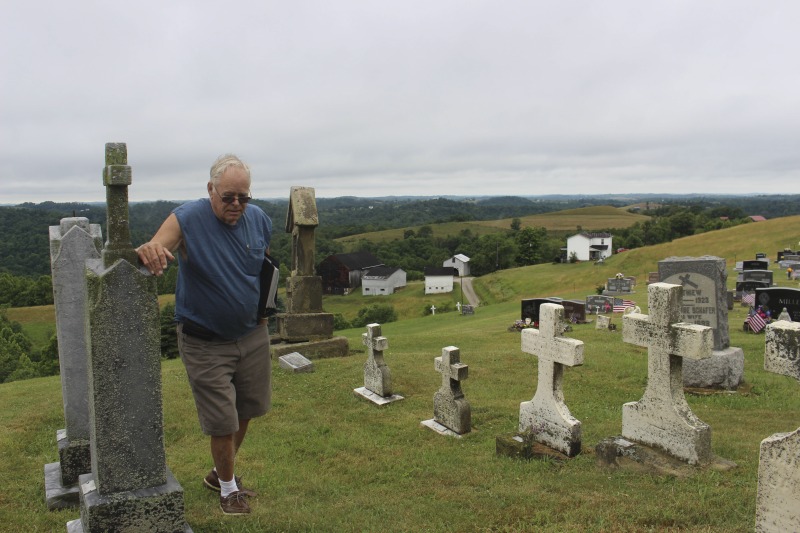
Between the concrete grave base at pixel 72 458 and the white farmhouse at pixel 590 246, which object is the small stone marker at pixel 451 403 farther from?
the white farmhouse at pixel 590 246

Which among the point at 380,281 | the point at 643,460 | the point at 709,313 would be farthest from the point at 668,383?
the point at 380,281

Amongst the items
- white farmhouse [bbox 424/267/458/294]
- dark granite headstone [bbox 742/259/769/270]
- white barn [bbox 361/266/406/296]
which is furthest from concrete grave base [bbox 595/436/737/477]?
white barn [bbox 361/266/406/296]

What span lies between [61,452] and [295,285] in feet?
22.9

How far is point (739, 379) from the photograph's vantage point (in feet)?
28.6

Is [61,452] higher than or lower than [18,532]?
higher

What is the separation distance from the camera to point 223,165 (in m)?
3.83

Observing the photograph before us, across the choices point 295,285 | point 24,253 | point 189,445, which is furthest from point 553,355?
point 24,253

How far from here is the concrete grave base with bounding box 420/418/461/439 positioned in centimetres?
677

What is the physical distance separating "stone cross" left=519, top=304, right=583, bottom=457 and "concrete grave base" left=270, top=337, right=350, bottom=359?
586cm

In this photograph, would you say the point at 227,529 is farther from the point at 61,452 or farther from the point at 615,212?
the point at 615,212

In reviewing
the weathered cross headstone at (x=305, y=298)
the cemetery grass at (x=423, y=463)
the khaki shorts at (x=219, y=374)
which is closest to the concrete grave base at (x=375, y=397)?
the cemetery grass at (x=423, y=463)

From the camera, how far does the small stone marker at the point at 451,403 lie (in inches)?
268

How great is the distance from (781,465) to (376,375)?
20.1 ft

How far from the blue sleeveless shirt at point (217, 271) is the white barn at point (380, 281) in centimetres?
6369
